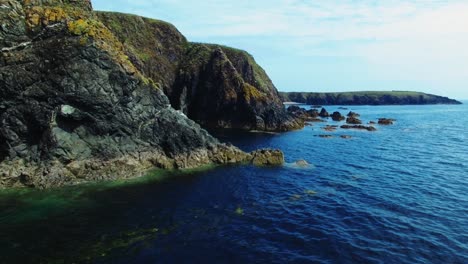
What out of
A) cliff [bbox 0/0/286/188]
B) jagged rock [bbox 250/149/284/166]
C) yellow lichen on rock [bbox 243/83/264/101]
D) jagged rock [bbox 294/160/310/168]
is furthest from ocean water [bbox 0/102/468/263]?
yellow lichen on rock [bbox 243/83/264/101]

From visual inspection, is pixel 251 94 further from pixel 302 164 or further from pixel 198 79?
pixel 302 164

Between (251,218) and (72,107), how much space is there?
2773 centimetres

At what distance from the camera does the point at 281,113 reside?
11306cm

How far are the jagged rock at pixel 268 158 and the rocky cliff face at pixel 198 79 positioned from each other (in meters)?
46.6

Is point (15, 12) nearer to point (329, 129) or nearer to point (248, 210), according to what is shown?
point (248, 210)

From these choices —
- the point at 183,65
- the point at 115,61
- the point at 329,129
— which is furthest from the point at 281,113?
the point at 115,61

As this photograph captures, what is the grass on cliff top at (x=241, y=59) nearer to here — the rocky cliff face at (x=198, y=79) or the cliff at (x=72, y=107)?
the rocky cliff face at (x=198, y=79)

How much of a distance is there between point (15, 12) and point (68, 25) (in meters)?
6.86

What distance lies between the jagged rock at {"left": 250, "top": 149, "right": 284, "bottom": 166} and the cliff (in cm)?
1042

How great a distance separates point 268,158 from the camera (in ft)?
190

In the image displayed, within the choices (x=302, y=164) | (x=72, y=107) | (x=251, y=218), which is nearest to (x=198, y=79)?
(x=302, y=164)

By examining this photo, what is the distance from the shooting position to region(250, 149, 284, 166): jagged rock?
189 ft

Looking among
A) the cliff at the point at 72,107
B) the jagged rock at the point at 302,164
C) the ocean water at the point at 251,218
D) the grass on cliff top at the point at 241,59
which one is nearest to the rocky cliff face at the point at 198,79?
the grass on cliff top at the point at 241,59

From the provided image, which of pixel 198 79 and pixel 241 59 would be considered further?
pixel 241 59
